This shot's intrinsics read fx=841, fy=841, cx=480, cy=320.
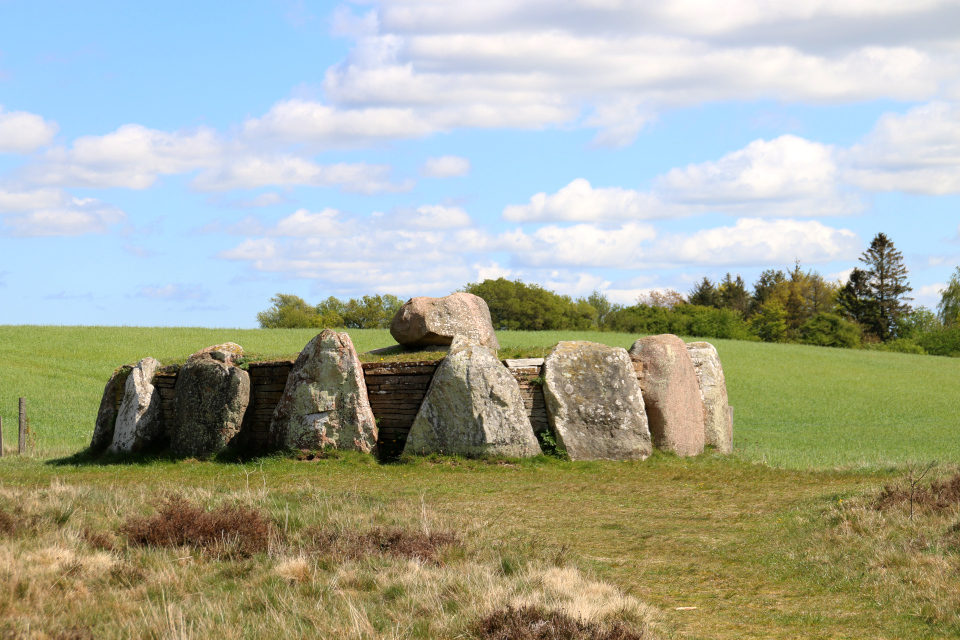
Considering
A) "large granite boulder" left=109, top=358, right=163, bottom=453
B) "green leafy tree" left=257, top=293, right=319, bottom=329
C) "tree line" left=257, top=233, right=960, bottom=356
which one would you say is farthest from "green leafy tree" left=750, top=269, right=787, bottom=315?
"large granite boulder" left=109, top=358, right=163, bottom=453

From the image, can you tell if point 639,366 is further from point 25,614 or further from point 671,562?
point 25,614

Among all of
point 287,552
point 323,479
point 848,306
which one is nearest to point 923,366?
point 848,306

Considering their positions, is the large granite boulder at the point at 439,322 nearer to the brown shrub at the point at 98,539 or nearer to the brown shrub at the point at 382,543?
the brown shrub at the point at 382,543

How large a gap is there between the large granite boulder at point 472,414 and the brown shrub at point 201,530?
734cm

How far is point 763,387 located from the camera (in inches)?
1860

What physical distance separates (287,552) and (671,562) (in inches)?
155

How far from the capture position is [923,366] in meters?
60.0

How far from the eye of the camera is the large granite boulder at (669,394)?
60.0 feet

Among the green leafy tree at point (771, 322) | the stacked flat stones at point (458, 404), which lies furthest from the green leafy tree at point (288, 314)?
the stacked flat stones at point (458, 404)

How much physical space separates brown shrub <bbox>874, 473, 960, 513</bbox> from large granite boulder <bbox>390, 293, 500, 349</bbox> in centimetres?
1037

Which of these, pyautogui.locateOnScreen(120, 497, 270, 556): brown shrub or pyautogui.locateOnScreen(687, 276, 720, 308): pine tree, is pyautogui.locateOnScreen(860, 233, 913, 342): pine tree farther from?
pyautogui.locateOnScreen(120, 497, 270, 556): brown shrub

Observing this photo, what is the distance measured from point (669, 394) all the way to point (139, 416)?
39.3 feet

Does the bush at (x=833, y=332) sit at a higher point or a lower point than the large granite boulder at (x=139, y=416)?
higher

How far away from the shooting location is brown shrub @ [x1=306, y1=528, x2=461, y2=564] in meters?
8.12
